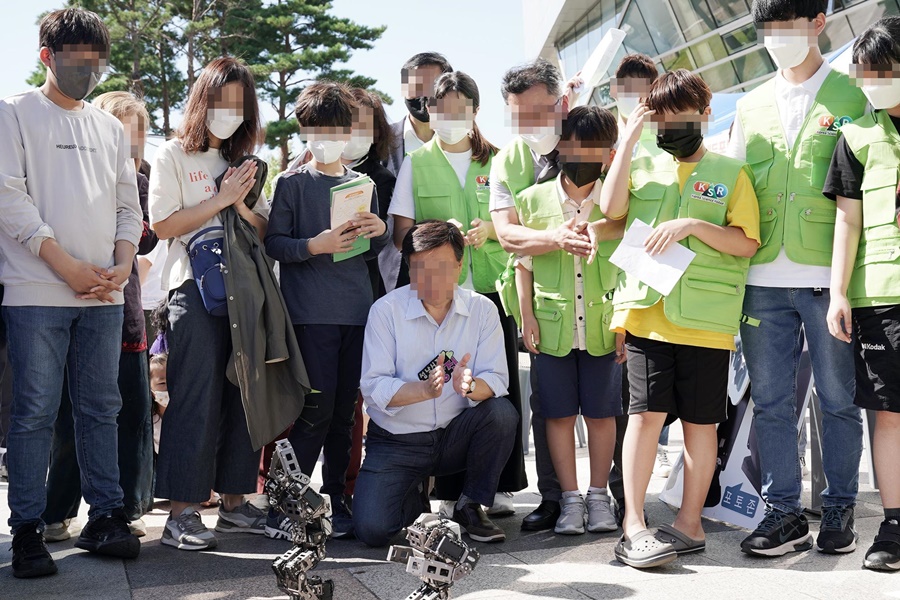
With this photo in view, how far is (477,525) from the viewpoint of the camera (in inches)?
162

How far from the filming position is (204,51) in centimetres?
3055

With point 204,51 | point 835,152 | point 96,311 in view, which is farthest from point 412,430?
point 204,51

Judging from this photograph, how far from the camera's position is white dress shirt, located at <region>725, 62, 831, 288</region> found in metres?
3.82

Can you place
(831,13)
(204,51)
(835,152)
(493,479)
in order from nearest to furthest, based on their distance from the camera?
(835,152) → (493,479) → (831,13) → (204,51)

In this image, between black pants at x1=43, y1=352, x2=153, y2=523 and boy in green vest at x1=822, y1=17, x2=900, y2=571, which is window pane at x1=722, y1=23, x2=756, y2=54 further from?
black pants at x1=43, y1=352, x2=153, y2=523

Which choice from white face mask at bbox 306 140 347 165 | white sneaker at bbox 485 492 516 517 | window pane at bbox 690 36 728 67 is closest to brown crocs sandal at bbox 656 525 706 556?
white sneaker at bbox 485 492 516 517

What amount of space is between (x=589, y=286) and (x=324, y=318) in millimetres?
1192

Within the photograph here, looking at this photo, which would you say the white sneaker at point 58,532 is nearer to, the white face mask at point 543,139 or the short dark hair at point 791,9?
the white face mask at point 543,139

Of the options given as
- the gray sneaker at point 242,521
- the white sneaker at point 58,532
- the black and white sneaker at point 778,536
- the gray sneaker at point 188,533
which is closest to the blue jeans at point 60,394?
the gray sneaker at point 188,533

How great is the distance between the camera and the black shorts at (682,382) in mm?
3764

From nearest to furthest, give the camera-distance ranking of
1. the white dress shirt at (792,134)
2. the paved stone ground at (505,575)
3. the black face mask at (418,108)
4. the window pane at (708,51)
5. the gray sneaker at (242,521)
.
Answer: the paved stone ground at (505,575) → the white dress shirt at (792,134) → the gray sneaker at (242,521) → the black face mask at (418,108) → the window pane at (708,51)

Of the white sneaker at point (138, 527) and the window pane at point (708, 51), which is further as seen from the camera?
the window pane at point (708, 51)

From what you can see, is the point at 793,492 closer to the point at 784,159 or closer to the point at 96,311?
the point at 784,159

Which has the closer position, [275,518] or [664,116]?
[664,116]
